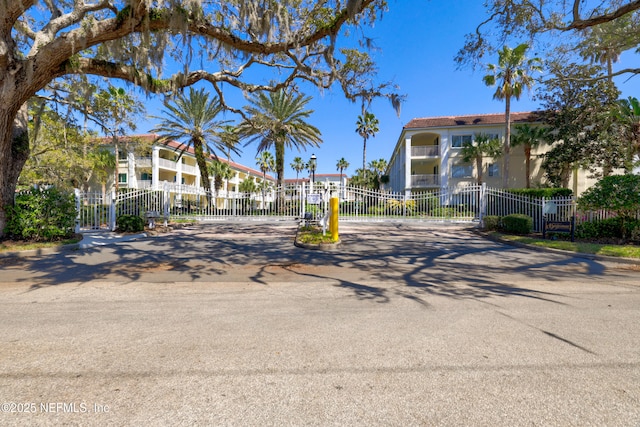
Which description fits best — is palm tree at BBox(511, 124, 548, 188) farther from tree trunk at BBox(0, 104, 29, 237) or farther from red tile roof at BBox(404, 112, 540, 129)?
tree trunk at BBox(0, 104, 29, 237)

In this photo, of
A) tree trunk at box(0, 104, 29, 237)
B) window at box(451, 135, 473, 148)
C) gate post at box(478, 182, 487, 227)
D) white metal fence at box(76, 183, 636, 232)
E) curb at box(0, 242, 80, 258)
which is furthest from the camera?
window at box(451, 135, 473, 148)

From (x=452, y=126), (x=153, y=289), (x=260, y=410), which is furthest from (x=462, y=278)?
(x=452, y=126)

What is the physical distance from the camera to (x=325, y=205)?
12547mm

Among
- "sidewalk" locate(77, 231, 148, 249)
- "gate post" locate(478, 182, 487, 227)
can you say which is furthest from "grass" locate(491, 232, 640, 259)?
"sidewalk" locate(77, 231, 148, 249)

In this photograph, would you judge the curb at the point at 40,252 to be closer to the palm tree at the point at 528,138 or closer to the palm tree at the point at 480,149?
the palm tree at the point at 480,149

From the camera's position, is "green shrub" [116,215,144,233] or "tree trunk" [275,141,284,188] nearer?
"green shrub" [116,215,144,233]

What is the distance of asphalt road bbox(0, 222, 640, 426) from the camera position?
220cm

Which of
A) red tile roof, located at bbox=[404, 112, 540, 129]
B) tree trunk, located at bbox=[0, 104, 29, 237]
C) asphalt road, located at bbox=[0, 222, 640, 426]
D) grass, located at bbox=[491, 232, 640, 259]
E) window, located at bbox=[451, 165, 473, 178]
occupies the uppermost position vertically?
red tile roof, located at bbox=[404, 112, 540, 129]

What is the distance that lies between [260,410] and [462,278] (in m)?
5.26

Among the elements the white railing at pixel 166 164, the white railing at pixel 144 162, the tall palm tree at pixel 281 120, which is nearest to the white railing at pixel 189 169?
the white railing at pixel 166 164

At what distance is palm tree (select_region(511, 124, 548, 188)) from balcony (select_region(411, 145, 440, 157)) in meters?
6.63

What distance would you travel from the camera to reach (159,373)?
2650mm

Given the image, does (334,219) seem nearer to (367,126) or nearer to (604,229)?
(604,229)

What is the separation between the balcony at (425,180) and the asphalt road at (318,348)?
83.5 ft
